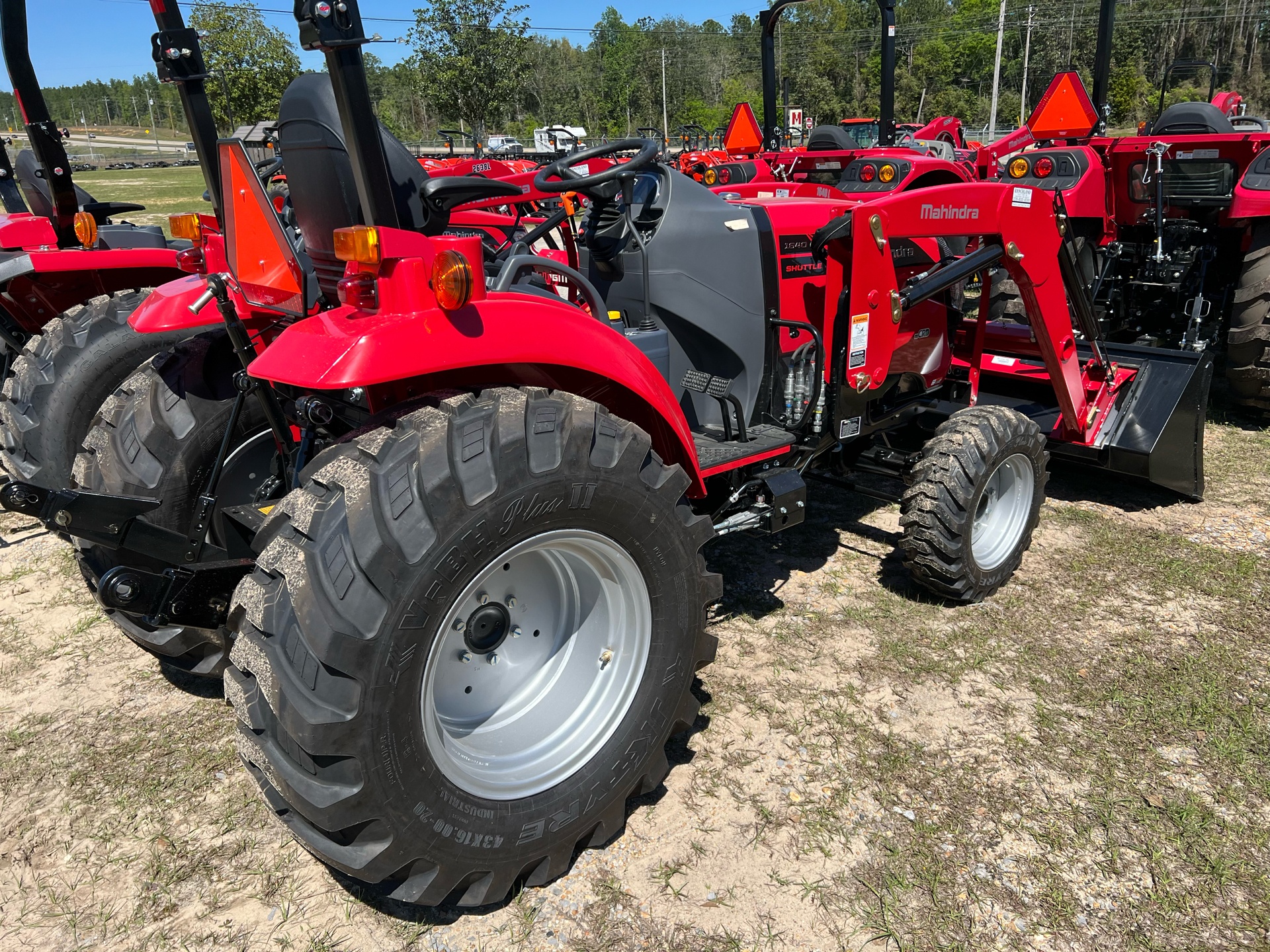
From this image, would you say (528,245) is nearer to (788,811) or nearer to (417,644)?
(417,644)

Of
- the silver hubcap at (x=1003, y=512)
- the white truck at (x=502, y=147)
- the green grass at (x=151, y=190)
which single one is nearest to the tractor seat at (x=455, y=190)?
the silver hubcap at (x=1003, y=512)

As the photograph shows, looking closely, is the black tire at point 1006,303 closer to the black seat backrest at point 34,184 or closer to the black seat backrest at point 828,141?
the black seat backrest at point 34,184

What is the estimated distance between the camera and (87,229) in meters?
4.21

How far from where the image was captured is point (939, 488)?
355 centimetres

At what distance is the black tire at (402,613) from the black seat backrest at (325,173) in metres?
0.69

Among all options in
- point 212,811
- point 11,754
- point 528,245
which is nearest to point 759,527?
point 528,245

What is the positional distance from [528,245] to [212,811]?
219 cm

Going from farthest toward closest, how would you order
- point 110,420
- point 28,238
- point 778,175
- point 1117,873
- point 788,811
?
point 778,175 → point 28,238 → point 110,420 → point 788,811 → point 1117,873

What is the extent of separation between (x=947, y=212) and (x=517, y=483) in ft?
8.01

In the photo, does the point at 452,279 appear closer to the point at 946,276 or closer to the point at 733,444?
the point at 733,444

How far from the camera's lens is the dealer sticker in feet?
11.4

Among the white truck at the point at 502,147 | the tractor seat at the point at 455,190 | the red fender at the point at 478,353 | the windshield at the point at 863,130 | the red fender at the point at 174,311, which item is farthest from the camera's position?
the white truck at the point at 502,147

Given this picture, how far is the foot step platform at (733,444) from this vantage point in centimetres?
333

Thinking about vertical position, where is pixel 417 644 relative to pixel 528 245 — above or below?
below
